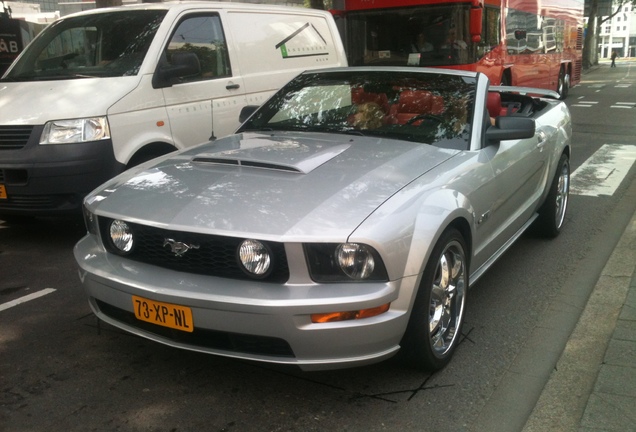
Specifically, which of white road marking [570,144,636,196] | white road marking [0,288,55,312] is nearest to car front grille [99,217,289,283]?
white road marking [0,288,55,312]

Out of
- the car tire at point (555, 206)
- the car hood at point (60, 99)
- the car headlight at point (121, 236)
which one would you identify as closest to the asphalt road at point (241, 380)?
the car headlight at point (121, 236)

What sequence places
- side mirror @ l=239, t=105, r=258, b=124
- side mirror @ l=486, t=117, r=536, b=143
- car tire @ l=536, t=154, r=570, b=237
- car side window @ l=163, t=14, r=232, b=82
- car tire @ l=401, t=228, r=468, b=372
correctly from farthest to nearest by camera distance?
1. car side window @ l=163, t=14, r=232, b=82
2. car tire @ l=536, t=154, r=570, b=237
3. side mirror @ l=239, t=105, r=258, b=124
4. side mirror @ l=486, t=117, r=536, b=143
5. car tire @ l=401, t=228, r=468, b=372

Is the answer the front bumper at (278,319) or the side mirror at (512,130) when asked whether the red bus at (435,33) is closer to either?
the side mirror at (512,130)

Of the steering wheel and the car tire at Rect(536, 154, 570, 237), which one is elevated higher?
the steering wheel

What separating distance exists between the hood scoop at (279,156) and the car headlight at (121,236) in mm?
677

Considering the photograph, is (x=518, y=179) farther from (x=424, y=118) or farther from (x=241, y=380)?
(x=241, y=380)

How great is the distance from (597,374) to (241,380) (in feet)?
5.97

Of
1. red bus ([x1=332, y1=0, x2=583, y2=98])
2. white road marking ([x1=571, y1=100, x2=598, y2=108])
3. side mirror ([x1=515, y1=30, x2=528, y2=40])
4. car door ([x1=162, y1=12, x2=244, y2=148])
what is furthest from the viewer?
white road marking ([x1=571, y1=100, x2=598, y2=108])

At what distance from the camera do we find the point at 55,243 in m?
6.26

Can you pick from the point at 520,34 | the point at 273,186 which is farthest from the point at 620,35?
the point at 273,186

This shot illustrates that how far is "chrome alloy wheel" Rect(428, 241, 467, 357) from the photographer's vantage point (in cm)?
368

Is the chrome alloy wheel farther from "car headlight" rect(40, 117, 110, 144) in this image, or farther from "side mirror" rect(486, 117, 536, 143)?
"car headlight" rect(40, 117, 110, 144)

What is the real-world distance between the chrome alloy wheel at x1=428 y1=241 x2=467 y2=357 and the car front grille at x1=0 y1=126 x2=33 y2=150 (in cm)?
374

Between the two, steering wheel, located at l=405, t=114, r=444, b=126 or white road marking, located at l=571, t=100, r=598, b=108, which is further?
white road marking, located at l=571, t=100, r=598, b=108
